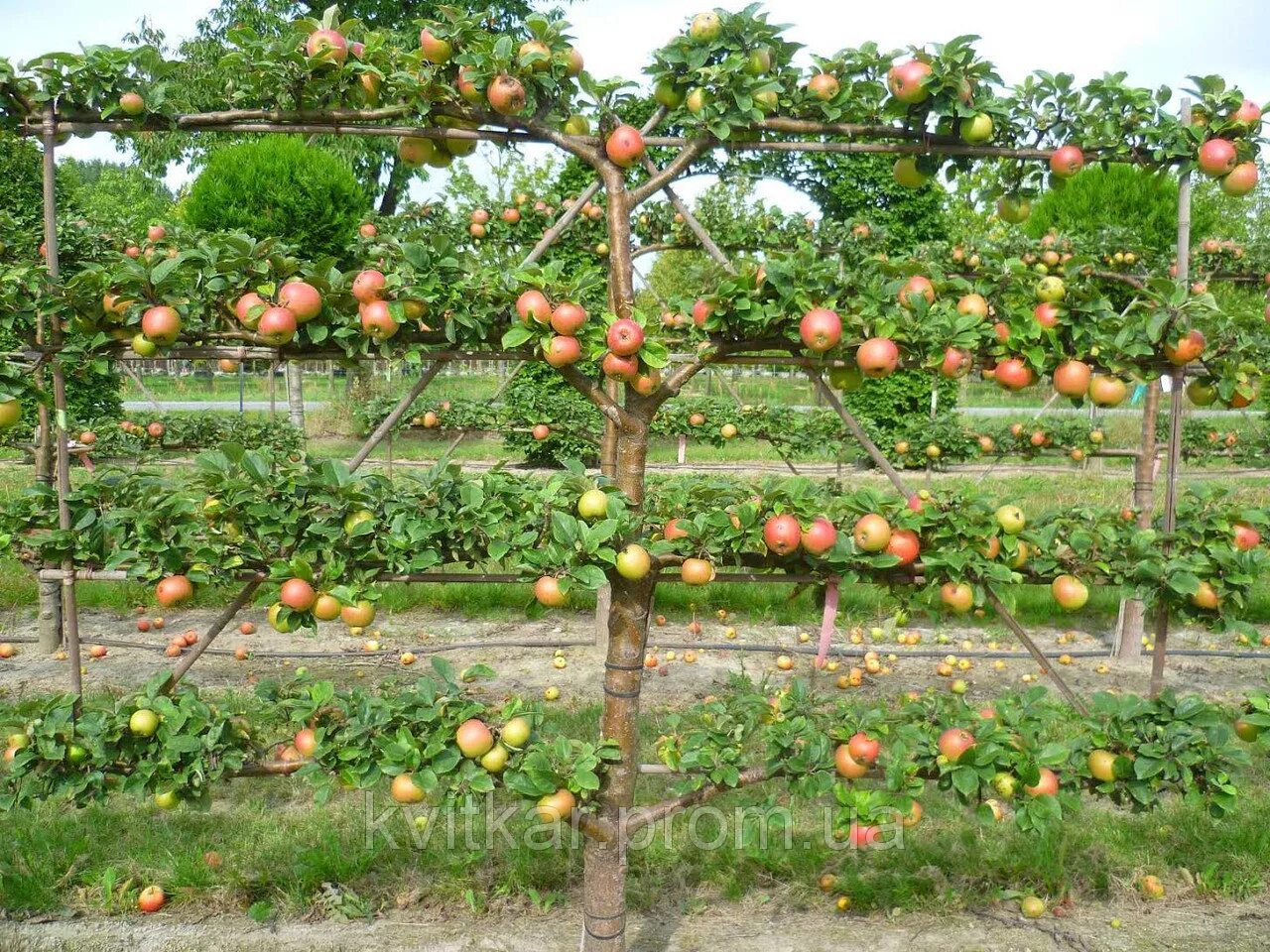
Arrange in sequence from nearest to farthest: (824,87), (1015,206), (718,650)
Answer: (824,87) < (1015,206) < (718,650)

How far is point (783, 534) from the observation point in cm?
200

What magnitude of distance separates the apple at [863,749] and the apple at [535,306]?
3.97 ft

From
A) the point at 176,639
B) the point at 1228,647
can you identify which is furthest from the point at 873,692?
the point at 176,639

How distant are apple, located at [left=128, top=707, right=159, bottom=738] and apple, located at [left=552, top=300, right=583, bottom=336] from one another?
130cm

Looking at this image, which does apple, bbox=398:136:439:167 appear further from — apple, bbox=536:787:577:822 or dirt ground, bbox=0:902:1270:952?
dirt ground, bbox=0:902:1270:952

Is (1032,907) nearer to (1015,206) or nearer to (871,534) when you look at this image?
(871,534)

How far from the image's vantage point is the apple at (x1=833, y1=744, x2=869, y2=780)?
2.25m

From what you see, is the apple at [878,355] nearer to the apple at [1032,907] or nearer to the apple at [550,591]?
the apple at [550,591]

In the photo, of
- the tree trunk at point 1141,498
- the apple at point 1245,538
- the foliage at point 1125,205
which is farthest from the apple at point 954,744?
the foliage at point 1125,205

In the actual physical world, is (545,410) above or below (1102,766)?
above

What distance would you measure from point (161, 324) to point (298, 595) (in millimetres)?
655

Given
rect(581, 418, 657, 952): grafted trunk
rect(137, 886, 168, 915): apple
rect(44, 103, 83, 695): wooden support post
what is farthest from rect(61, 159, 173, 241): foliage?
rect(581, 418, 657, 952): grafted trunk

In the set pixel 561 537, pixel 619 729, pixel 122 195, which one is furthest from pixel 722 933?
pixel 122 195

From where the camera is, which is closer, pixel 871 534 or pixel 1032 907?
pixel 871 534
